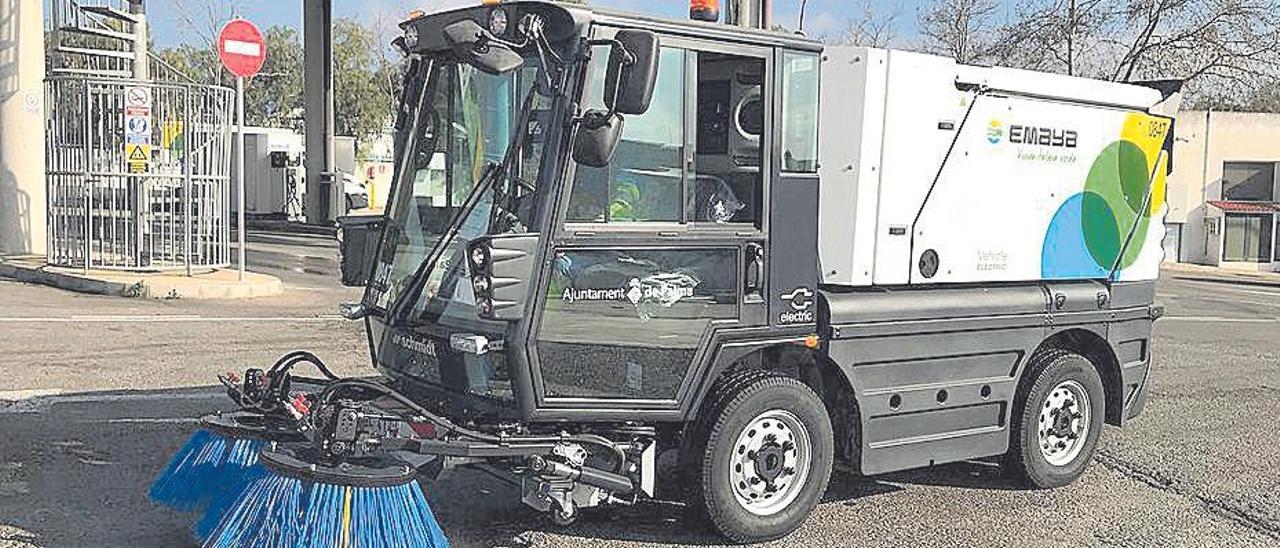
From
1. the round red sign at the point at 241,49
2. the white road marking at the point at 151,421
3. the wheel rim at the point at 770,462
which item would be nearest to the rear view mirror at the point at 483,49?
the wheel rim at the point at 770,462

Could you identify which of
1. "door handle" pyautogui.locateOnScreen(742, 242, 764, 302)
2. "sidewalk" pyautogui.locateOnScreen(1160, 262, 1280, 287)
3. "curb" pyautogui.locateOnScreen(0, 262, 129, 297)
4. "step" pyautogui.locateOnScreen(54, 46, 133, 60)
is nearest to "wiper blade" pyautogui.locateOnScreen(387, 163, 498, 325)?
"door handle" pyautogui.locateOnScreen(742, 242, 764, 302)

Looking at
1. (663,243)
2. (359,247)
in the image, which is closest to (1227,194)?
(359,247)

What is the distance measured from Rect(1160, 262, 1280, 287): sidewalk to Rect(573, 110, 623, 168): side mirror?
32983 millimetres

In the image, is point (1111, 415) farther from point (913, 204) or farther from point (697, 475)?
point (697, 475)

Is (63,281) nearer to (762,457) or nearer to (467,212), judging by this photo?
(467,212)

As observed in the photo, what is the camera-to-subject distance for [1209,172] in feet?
156

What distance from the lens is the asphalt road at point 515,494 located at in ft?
20.1

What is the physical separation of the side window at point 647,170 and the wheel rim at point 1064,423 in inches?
113

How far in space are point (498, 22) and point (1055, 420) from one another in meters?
4.02

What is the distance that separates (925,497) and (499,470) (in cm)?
271

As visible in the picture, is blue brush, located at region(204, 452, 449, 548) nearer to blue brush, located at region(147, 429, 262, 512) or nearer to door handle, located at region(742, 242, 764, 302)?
blue brush, located at region(147, 429, 262, 512)

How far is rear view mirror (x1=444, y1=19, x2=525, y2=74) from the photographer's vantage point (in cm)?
545

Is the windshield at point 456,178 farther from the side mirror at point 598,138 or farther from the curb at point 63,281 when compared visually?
the curb at point 63,281

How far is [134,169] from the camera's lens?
1579 centimetres
